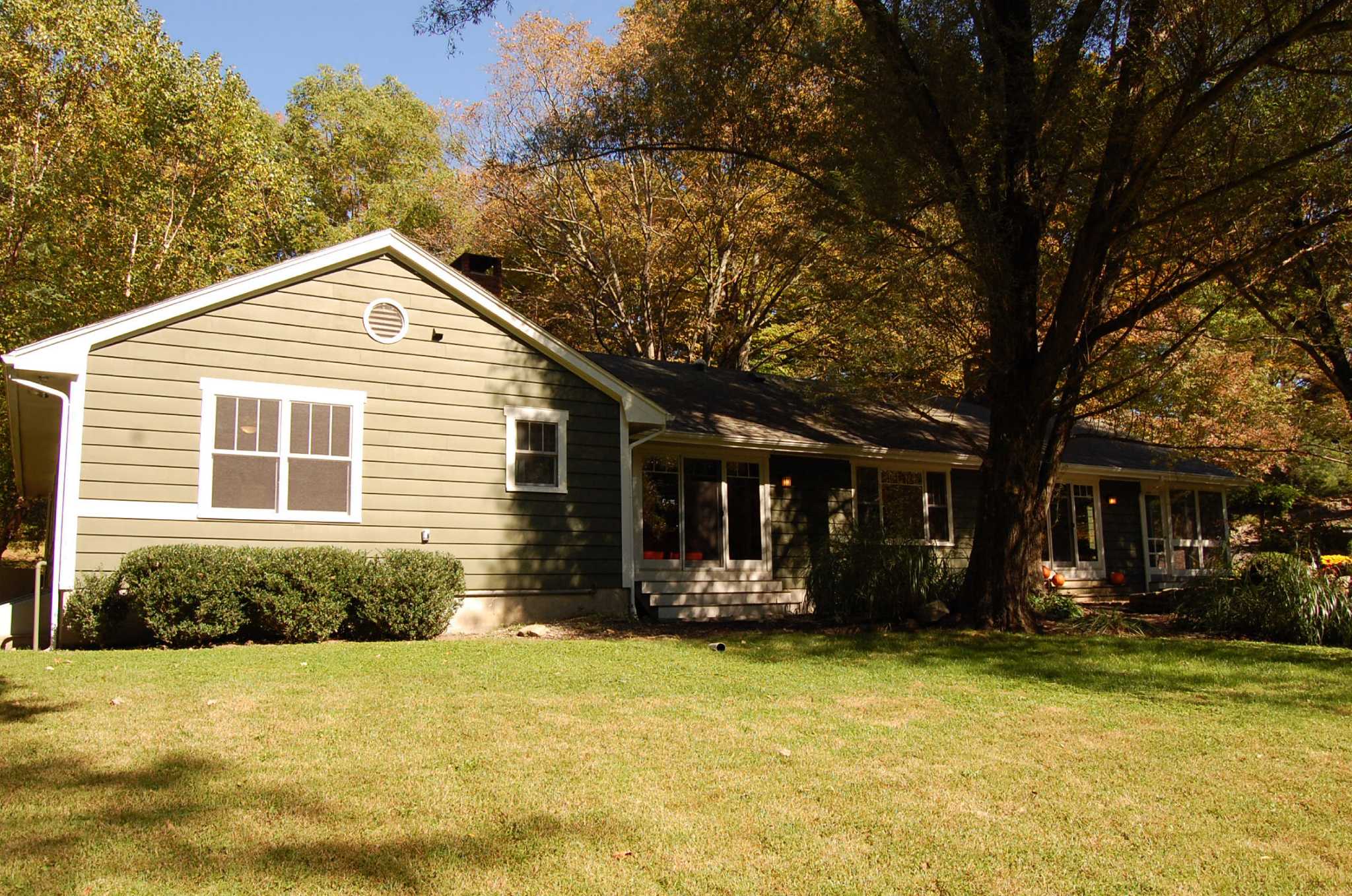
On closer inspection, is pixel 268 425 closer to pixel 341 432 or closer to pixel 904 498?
pixel 341 432

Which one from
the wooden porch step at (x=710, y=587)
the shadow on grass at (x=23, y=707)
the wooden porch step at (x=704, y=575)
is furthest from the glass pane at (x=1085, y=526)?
the shadow on grass at (x=23, y=707)

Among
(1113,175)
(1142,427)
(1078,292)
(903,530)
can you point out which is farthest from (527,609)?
(1142,427)

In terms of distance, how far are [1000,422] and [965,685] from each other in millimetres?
4660

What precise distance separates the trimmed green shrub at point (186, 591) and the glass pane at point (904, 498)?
10746 millimetres

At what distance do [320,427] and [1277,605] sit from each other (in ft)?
39.3

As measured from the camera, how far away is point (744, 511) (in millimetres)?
16172

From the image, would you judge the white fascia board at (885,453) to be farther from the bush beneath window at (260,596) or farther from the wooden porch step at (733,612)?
the bush beneath window at (260,596)

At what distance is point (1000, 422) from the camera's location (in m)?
12.3

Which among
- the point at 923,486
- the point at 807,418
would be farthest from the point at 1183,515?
the point at 807,418

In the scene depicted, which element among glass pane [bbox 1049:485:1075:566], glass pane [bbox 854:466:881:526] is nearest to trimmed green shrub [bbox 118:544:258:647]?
glass pane [bbox 854:466:881:526]

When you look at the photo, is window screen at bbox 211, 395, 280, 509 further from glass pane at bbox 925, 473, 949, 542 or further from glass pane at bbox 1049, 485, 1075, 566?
glass pane at bbox 1049, 485, 1075, 566

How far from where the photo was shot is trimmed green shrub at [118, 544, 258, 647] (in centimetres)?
1026

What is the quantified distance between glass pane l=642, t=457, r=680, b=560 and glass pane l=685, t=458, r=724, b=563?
0.62 ft

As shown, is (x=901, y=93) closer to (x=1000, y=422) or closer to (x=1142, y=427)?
(x=1000, y=422)
